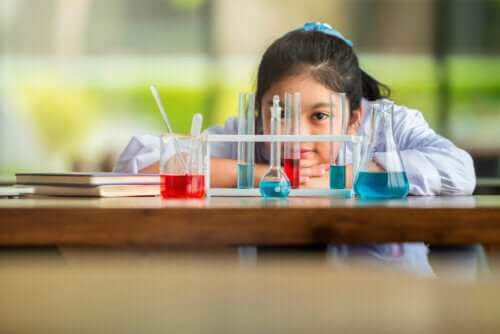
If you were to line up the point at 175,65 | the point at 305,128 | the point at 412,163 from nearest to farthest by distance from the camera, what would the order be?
the point at 412,163, the point at 305,128, the point at 175,65

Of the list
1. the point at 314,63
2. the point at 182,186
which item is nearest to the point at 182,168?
the point at 182,186

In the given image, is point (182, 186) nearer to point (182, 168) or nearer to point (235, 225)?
point (182, 168)

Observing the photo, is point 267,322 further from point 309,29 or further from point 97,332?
point 309,29

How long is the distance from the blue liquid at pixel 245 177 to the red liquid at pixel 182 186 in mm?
117

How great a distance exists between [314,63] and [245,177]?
0.59m

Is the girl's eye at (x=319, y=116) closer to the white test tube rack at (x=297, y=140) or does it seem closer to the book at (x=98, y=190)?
the white test tube rack at (x=297, y=140)

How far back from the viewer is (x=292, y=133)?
4.66ft

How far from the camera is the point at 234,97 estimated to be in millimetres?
3613

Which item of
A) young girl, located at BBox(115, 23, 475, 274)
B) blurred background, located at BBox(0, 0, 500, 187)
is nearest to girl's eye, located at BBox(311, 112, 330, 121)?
young girl, located at BBox(115, 23, 475, 274)

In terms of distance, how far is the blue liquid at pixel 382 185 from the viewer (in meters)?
1.29

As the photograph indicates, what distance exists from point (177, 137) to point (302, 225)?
1.37 feet

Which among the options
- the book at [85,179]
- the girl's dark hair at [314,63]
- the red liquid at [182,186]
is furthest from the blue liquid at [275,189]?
the girl's dark hair at [314,63]

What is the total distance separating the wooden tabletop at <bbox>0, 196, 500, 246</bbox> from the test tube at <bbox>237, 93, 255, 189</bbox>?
40 centimetres

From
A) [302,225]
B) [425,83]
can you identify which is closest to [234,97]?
[425,83]
